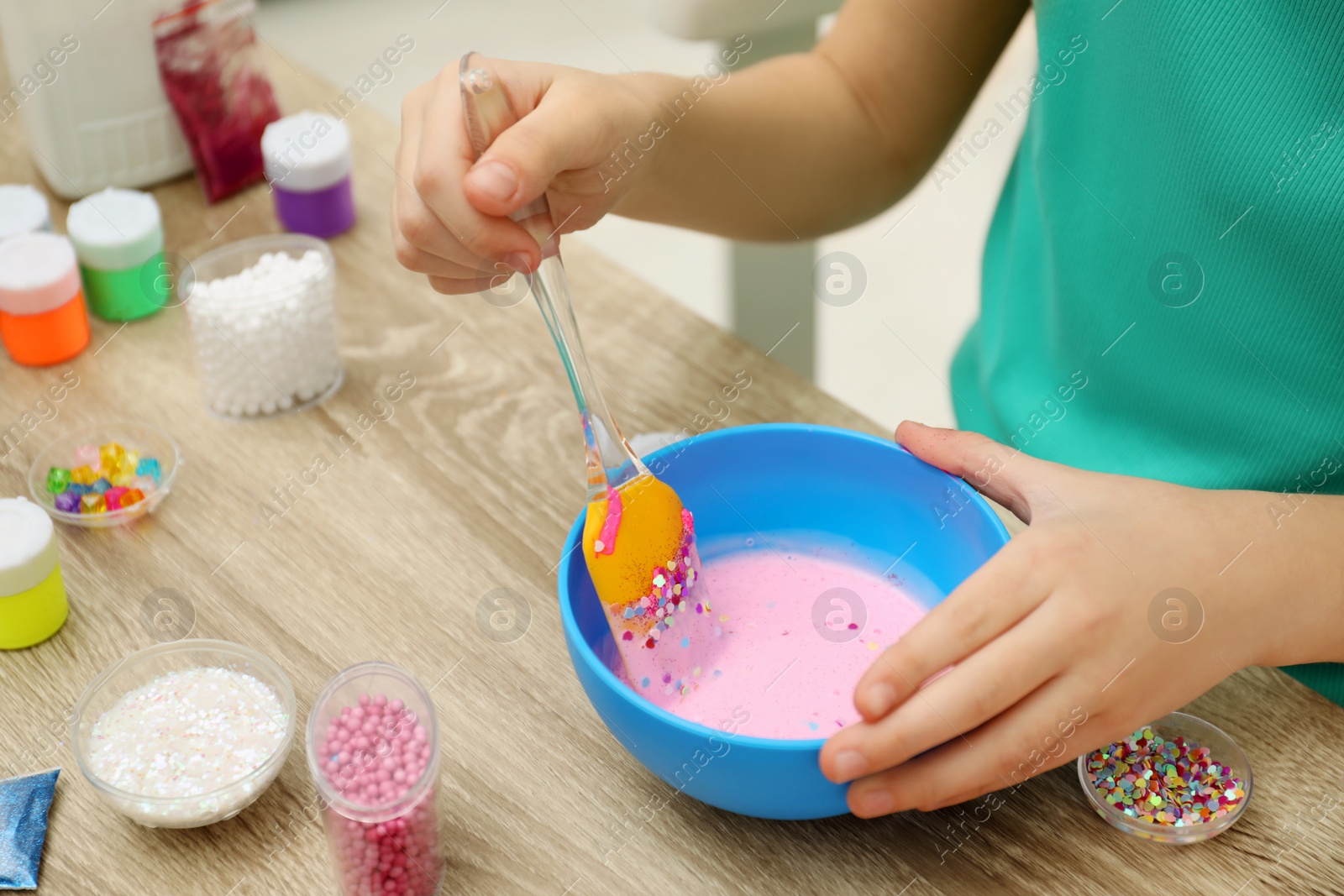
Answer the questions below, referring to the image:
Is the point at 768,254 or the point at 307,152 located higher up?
the point at 307,152

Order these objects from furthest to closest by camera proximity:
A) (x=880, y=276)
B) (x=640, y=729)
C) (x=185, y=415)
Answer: (x=880, y=276), (x=185, y=415), (x=640, y=729)

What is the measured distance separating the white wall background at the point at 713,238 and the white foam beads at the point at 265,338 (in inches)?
37.1

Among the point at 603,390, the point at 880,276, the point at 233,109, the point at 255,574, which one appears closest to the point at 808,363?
the point at 603,390

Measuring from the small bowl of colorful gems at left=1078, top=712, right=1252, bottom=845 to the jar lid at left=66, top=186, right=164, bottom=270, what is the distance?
2.67 feet

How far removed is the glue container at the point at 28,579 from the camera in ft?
2.32

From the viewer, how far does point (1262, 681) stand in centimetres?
72

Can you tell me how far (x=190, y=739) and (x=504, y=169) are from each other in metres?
0.38

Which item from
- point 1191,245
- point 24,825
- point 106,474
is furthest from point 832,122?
point 24,825

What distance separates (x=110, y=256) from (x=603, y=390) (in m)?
0.42

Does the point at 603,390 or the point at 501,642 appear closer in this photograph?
the point at 501,642

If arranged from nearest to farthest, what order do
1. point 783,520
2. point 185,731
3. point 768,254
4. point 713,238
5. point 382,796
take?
point 382,796 → point 185,731 → point 783,520 → point 768,254 → point 713,238

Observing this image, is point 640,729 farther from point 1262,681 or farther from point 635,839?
point 1262,681

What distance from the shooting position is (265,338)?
878 mm

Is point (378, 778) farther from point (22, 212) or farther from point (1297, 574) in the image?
point (22, 212)
